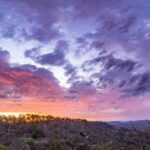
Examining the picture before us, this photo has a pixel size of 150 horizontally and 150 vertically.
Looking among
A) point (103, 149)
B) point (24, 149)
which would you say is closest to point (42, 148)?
point (24, 149)

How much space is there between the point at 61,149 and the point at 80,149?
183 inches

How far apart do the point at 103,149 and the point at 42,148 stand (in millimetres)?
11725

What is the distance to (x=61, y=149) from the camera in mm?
46594

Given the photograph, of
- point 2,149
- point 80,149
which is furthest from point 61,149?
point 2,149

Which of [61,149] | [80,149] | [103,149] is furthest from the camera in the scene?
[103,149]

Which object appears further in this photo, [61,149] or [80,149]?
[80,149]

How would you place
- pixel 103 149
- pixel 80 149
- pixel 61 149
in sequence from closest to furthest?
pixel 61 149, pixel 80 149, pixel 103 149

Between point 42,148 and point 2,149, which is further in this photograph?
point 42,148

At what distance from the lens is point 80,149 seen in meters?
50.3

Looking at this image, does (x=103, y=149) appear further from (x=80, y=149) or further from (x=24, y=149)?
(x=24, y=149)

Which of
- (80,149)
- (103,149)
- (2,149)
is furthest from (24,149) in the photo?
(103,149)

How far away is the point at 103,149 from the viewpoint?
5762cm

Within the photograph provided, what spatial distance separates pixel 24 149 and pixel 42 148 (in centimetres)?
497

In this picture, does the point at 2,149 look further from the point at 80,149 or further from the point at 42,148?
the point at 80,149
